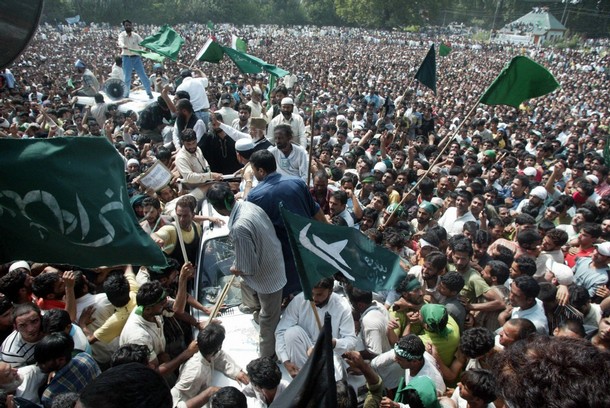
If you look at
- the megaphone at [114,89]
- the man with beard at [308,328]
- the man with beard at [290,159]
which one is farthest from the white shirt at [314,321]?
the megaphone at [114,89]

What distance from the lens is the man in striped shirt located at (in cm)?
355

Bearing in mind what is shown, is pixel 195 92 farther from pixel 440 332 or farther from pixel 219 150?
pixel 440 332

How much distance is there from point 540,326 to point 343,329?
64.6 inches

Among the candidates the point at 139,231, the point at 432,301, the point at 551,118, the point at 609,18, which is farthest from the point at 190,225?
the point at 609,18

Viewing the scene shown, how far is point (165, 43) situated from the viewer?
12.3 meters

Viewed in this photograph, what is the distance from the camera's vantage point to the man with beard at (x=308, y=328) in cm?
356

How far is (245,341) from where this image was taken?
403cm

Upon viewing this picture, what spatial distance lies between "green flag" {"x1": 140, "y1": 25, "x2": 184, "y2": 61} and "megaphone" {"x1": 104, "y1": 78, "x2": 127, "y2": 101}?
195 cm

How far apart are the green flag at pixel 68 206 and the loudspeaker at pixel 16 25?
3.61 ft

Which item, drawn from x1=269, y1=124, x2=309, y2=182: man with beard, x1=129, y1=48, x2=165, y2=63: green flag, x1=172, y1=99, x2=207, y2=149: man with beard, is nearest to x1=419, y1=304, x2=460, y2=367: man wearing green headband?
x1=269, y1=124, x2=309, y2=182: man with beard

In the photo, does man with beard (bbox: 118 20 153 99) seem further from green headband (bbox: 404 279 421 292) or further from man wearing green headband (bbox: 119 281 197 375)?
green headband (bbox: 404 279 421 292)

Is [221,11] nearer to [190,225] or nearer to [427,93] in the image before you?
[427,93]

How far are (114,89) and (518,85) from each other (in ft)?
37.4

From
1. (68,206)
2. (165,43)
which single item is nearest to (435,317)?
(68,206)
